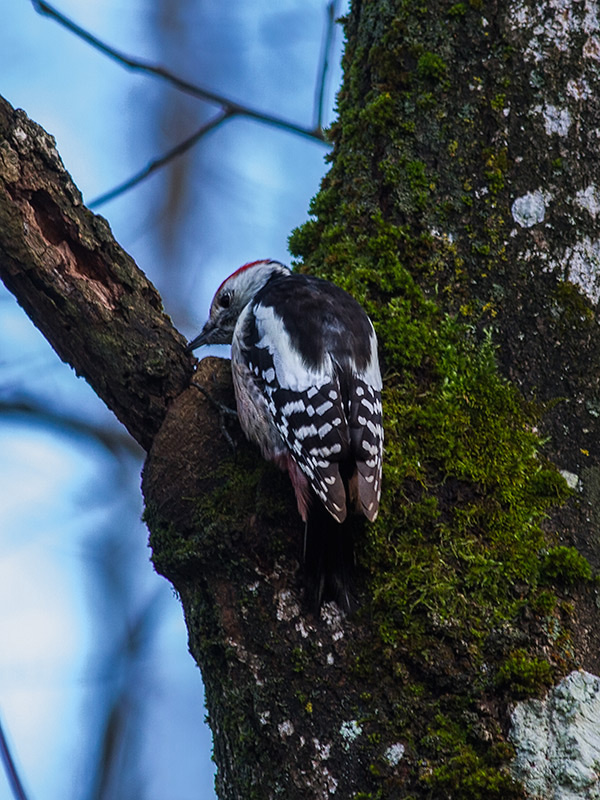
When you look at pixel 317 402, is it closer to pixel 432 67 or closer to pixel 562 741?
pixel 562 741

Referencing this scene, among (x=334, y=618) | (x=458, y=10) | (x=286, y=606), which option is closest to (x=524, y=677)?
(x=334, y=618)

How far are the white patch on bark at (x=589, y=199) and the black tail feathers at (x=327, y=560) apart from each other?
4.05 feet

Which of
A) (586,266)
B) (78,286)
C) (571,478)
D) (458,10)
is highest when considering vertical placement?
(458,10)

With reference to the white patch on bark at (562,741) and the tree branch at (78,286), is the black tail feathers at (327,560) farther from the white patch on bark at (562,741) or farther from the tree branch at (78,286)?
the tree branch at (78,286)

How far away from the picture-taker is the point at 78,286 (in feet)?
7.65

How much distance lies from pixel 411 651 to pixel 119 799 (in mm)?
4105

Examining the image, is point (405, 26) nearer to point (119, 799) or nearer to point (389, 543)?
point (389, 543)

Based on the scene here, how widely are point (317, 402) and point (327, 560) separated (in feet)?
1.96

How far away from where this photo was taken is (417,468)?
2125mm

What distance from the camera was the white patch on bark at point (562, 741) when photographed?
5.24 ft

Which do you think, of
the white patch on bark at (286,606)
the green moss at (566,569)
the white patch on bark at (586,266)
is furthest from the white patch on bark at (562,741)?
the white patch on bark at (586,266)

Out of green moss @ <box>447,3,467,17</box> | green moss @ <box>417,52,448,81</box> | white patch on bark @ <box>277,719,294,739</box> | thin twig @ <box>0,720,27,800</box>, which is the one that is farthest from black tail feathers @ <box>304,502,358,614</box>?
green moss @ <box>447,3,467,17</box>

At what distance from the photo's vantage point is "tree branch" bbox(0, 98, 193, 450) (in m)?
2.29

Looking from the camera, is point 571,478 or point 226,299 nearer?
point 571,478
